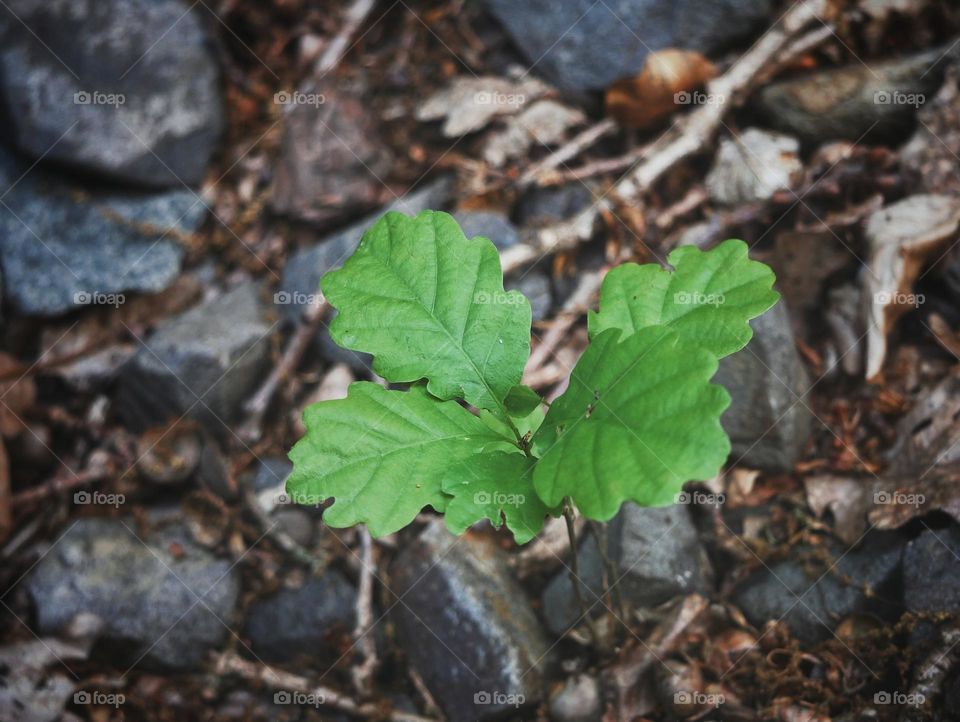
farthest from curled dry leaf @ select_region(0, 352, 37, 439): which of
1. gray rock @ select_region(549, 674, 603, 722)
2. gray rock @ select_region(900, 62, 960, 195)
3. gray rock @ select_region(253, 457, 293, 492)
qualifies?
gray rock @ select_region(900, 62, 960, 195)

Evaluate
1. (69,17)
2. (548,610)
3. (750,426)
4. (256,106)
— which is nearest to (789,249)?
(750,426)

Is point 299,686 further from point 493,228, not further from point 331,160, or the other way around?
point 331,160

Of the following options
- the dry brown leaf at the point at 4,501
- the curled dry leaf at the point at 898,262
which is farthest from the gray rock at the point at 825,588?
the dry brown leaf at the point at 4,501

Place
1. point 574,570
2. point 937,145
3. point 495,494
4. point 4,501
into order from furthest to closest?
1. point 4,501
2. point 937,145
3. point 574,570
4. point 495,494

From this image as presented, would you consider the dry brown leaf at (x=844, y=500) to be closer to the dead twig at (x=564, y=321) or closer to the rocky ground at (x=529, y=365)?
the rocky ground at (x=529, y=365)

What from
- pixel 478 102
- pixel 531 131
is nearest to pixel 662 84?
pixel 531 131

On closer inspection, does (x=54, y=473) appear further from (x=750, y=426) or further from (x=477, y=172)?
(x=750, y=426)

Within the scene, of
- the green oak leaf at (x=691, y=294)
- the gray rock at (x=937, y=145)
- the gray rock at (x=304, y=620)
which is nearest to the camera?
the green oak leaf at (x=691, y=294)
